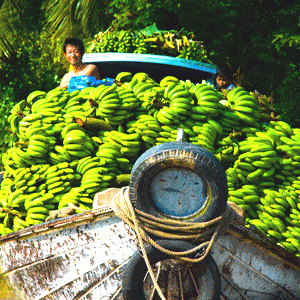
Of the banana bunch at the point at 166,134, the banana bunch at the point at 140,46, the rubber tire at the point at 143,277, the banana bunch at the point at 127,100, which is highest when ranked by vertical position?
the banana bunch at the point at 140,46

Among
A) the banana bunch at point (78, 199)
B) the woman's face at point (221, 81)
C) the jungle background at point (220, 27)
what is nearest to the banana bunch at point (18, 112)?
the banana bunch at point (78, 199)

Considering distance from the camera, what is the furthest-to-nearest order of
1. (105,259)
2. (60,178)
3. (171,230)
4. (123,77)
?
(123,77) → (60,178) → (105,259) → (171,230)

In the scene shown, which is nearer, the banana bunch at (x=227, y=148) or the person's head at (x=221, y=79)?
the banana bunch at (x=227, y=148)

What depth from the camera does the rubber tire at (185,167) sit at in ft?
6.73

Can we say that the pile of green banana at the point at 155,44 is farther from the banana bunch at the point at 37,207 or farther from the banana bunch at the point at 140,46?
the banana bunch at the point at 37,207

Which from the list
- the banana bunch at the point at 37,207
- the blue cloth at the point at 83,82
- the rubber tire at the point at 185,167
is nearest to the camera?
the rubber tire at the point at 185,167

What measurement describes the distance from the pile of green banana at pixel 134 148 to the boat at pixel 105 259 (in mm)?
399

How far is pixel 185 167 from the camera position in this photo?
2.09 m

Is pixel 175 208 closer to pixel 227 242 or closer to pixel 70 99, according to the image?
pixel 227 242

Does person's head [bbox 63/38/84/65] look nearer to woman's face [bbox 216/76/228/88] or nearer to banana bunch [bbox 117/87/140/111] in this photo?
banana bunch [bbox 117/87/140/111]

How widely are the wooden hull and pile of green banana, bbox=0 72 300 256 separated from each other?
406 millimetres

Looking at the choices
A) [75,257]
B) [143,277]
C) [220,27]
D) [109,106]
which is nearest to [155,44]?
[109,106]

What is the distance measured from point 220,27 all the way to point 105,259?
6.95 metres

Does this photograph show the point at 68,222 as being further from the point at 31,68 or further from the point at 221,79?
the point at 31,68
